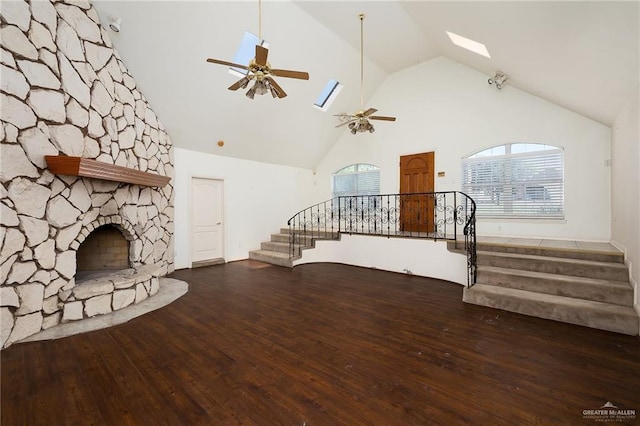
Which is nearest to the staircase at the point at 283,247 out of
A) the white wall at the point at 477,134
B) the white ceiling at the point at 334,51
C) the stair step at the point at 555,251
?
the white wall at the point at 477,134

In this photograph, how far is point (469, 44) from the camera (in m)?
4.93

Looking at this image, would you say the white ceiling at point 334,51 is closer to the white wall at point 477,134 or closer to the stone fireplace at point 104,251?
the white wall at point 477,134

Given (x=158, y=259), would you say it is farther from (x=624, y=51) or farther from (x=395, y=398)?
(x=624, y=51)

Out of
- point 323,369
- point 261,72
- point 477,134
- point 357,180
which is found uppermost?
point 477,134

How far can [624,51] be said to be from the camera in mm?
2600

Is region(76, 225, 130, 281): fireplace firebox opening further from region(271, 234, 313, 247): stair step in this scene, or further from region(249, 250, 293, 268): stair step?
region(271, 234, 313, 247): stair step

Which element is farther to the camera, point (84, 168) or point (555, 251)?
point (555, 251)

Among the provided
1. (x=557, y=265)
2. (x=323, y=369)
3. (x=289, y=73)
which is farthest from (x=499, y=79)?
(x=323, y=369)

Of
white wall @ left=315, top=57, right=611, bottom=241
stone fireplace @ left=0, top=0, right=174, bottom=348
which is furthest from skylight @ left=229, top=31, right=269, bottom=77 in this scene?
white wall @ left=315, top=57, right=611, bottom=241

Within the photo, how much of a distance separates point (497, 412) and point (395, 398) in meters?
0.66

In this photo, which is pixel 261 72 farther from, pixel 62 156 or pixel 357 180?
pixel 357 180

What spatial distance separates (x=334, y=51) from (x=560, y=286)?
5984 mm

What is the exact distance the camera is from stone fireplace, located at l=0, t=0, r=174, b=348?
2.86m

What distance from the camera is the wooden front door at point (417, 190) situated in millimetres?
6984
